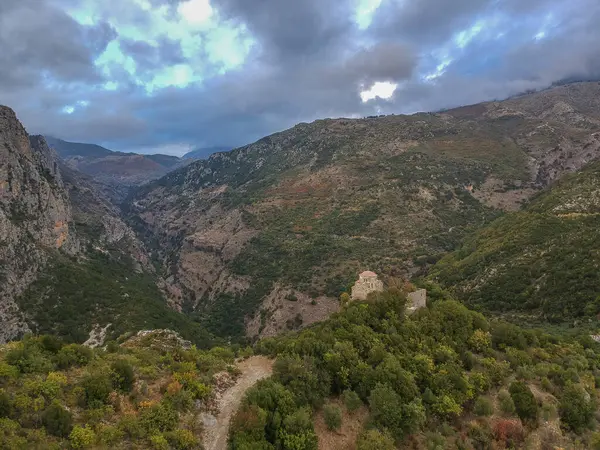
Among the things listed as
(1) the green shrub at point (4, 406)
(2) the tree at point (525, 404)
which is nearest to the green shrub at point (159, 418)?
(1) the green shrub at point (4, 406)

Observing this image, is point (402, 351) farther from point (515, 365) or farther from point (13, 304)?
point (13, 304)

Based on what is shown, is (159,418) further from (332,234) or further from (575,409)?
(332,234)

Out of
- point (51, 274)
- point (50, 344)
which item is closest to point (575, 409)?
point (50, 344)

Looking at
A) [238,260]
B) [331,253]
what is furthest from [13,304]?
[331,253]

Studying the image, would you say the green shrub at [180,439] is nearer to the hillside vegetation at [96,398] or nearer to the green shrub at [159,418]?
→ the hillside vegetation at [96,398]

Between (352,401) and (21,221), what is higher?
(21,221)
